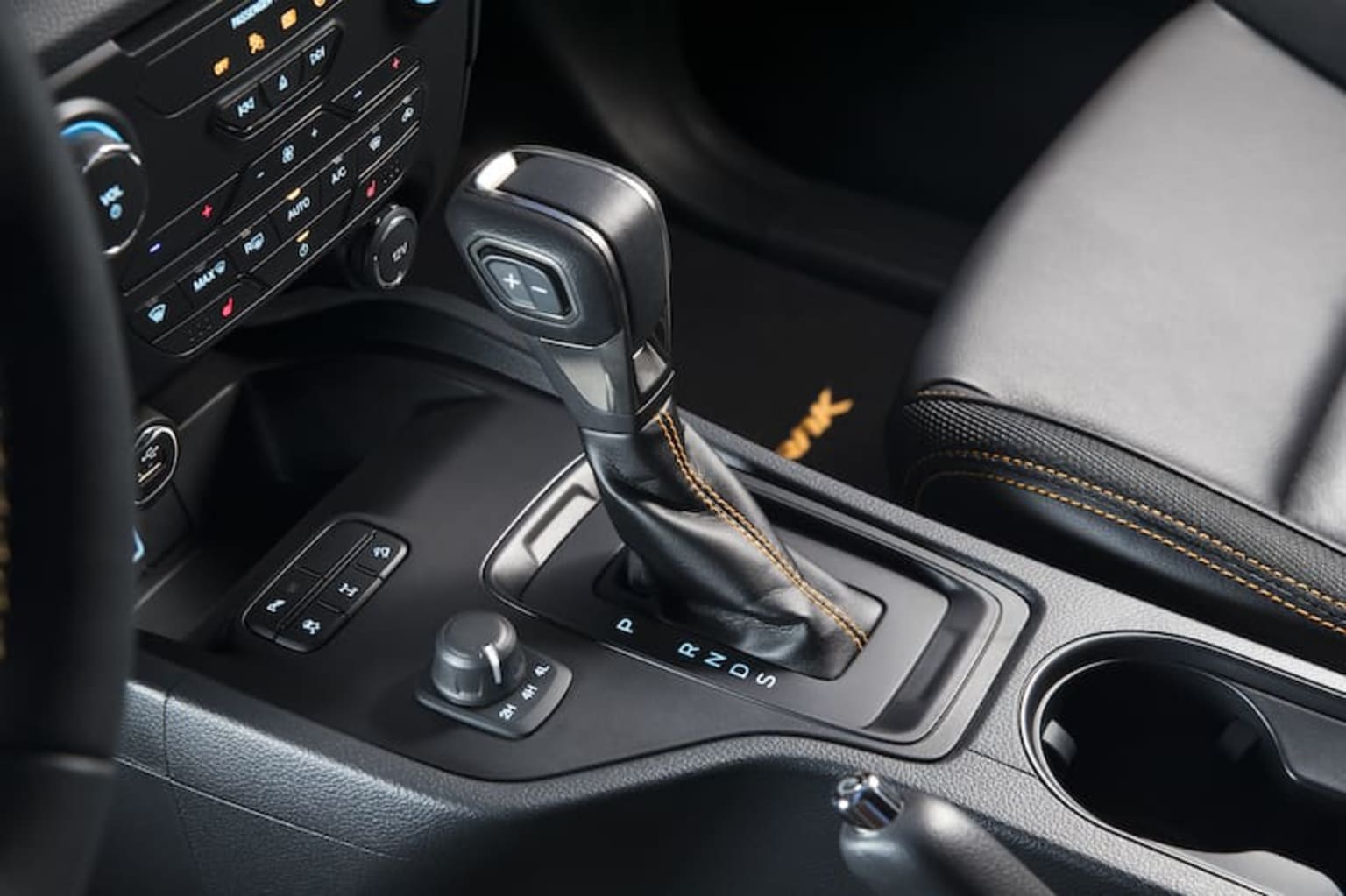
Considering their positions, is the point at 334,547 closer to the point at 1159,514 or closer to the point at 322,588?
the point at 322,588

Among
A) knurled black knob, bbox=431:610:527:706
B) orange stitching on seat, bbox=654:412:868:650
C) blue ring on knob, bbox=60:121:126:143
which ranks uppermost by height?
blue ring on knob, bbox=60:121:126:143

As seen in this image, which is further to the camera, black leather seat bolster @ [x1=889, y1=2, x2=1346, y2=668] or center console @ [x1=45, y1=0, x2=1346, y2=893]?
black leather seat bolster @ [x1=889, y1=2, x2=1346, y2=668]

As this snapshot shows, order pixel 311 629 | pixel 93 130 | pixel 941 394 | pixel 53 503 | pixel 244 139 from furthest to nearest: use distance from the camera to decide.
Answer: pixel 941 394 → pixel 311 629 → pixel 244 139 → pixel 93 130 → pixel 53 503

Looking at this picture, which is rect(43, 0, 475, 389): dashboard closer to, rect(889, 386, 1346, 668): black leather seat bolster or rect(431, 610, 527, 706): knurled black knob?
rect(431, 610, 527, 706): knurled black knob

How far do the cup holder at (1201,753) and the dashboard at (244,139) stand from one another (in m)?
0.46

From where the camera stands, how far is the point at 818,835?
3.11 feet

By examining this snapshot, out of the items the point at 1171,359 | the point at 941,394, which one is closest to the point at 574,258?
the point at 941,394

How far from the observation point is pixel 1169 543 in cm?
104

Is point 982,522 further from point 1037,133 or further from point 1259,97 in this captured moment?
point 1037,133

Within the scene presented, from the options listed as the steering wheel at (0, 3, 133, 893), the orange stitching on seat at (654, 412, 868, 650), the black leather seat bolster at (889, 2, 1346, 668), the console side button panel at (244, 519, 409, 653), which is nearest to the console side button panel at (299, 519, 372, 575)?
the console side button panel at (244, 519, 409, 653)

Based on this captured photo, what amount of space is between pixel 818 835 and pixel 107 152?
0.49 metres

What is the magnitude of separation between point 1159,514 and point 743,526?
262 millimetres

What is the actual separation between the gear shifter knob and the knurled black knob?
0.14 metres

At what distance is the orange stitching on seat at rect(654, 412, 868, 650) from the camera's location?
91 centimetres
